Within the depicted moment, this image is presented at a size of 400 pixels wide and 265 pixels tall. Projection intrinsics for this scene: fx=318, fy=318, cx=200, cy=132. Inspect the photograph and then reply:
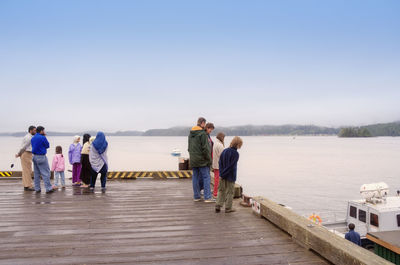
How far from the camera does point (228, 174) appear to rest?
6508 mm

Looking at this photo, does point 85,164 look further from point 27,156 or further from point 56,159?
point 27,156

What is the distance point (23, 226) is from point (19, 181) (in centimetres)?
686

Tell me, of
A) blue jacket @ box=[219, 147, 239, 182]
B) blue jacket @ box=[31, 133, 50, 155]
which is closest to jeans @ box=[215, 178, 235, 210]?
blue jacket @ box=[219, 147, 239, 182]

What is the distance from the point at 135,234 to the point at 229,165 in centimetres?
234

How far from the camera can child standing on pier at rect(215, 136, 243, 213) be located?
6.49m

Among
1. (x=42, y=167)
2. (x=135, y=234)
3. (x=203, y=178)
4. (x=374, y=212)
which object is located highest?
(x=42, y=167)

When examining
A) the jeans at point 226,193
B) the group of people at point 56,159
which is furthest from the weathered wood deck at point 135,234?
the group of people at point 56,159

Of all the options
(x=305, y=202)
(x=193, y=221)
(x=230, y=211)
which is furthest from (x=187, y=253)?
(x=305, y=202)

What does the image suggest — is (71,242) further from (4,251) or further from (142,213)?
(142,213)

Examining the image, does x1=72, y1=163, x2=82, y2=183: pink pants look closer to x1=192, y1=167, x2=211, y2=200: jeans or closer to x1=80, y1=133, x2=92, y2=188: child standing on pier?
x1=80, y1=133, x2=92, y2=188: child standing on pier

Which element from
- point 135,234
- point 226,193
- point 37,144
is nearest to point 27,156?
point 37,144

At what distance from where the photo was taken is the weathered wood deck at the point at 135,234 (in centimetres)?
410

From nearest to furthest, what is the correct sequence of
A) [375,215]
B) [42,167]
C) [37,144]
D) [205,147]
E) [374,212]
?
[205,147]
[37,144]
[42,167]
[375,215]
[374,212]

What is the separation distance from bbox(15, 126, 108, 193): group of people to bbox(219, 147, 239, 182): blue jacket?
12.8 feet
